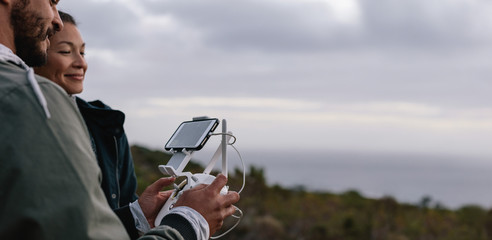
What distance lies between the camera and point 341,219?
8.42 meters

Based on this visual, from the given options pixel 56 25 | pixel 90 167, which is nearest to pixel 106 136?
pixel 56 25

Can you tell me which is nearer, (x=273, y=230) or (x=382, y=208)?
(x=273, y=230)

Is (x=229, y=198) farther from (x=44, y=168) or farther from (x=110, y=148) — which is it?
(x=110, y=148)

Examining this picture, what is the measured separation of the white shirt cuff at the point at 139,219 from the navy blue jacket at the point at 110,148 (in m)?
0.23

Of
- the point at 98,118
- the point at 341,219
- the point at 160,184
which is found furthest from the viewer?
the point at 341,219

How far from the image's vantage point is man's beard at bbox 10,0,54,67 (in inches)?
47.7

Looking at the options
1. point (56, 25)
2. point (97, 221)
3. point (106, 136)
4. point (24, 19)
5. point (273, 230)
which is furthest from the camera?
point (273, 230)

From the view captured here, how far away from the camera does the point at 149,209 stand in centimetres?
204

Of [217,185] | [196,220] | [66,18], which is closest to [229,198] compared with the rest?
[217,185]

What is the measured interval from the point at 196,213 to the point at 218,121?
59 centimetres

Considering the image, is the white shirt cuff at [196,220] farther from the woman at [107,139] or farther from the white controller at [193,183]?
the woman at [107,139]

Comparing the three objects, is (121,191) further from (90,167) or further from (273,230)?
(273,230)

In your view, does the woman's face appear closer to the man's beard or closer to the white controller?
the white controller

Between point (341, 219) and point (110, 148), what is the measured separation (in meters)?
6.54
